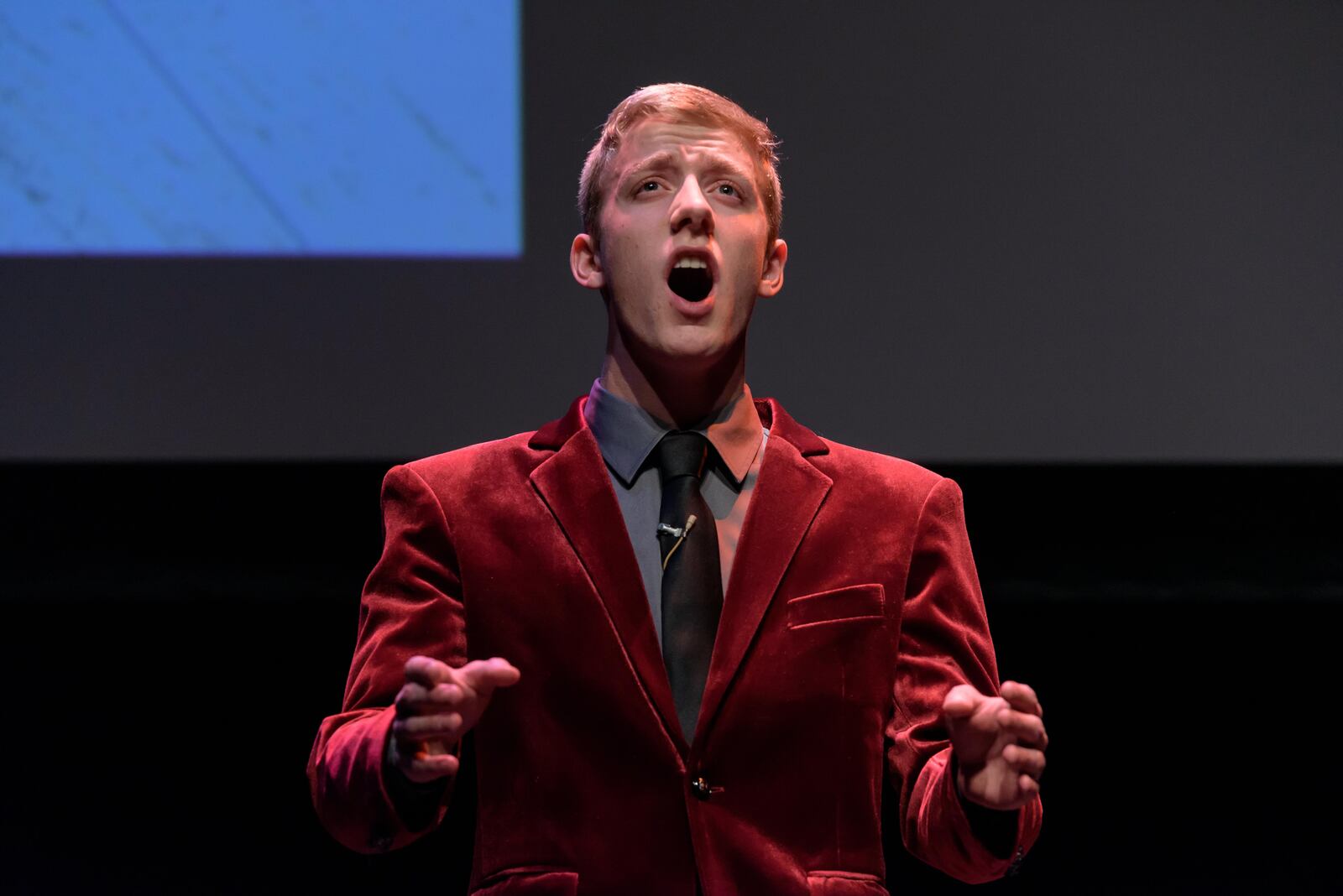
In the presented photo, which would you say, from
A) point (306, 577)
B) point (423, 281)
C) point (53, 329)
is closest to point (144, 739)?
point (306, 577)

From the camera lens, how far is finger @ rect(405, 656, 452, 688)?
1.16m

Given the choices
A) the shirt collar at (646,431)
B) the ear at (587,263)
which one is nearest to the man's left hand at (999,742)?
the shirt collar at (646,431)

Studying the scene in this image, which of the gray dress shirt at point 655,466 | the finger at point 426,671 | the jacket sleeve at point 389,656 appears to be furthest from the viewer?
the gray dress shirt at point 655,466

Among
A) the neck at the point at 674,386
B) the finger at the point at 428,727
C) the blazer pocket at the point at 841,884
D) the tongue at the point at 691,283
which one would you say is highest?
the tongue at the point at 691,283

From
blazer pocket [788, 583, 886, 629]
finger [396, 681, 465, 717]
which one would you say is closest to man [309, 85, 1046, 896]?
blazer pocket [788, 583, 886, 629]

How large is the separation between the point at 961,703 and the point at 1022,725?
6 cm

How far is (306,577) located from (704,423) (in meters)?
1.41

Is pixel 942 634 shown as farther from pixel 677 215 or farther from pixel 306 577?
pixel 306 577

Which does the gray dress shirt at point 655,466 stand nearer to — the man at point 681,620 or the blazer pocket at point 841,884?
the man at point 681,620

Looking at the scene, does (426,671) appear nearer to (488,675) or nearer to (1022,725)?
(488,675)

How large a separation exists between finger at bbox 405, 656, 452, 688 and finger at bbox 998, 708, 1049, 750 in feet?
1.69

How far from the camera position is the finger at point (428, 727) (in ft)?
3.85

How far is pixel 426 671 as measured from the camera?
3.80 ft

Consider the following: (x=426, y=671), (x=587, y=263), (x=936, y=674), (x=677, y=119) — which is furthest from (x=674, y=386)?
(x=426, y=671)
